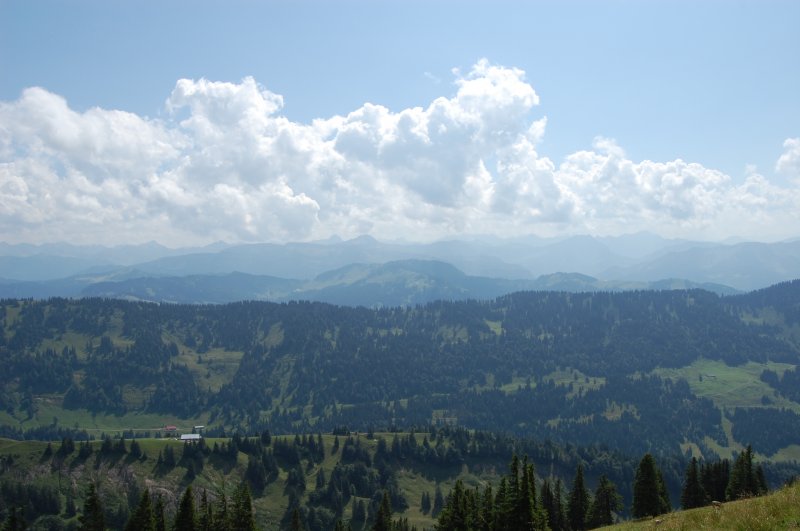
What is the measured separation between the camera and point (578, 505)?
9375cm

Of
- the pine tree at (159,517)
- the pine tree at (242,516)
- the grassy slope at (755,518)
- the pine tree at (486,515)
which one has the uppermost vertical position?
the grassy slope at (755,518)

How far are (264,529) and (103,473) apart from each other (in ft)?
193

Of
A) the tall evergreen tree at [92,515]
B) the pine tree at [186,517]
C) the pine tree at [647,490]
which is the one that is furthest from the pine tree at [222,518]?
the pine tree at [647,490]

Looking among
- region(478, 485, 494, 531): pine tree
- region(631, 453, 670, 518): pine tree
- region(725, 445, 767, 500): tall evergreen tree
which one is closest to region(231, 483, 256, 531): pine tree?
Answer: region(478, 485, 494, 531): pine tree

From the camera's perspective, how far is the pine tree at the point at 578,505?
92.3m

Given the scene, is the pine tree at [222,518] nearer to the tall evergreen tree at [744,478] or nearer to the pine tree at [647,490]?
the pine tree at [647,490]

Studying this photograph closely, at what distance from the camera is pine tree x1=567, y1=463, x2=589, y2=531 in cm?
9230

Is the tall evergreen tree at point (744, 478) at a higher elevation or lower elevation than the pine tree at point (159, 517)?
higher

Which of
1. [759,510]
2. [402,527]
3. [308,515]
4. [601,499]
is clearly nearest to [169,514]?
[308,515]

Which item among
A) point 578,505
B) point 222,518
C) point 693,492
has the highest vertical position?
point 222,518

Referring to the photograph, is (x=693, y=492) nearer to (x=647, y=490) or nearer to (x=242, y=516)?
(x=647, y=490)

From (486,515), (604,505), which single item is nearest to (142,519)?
(486,515)

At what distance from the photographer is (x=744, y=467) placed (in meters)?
81.6

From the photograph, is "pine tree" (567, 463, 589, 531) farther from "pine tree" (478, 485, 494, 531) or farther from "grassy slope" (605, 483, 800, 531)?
"grassy slope" (605, 483, 800, 531)
